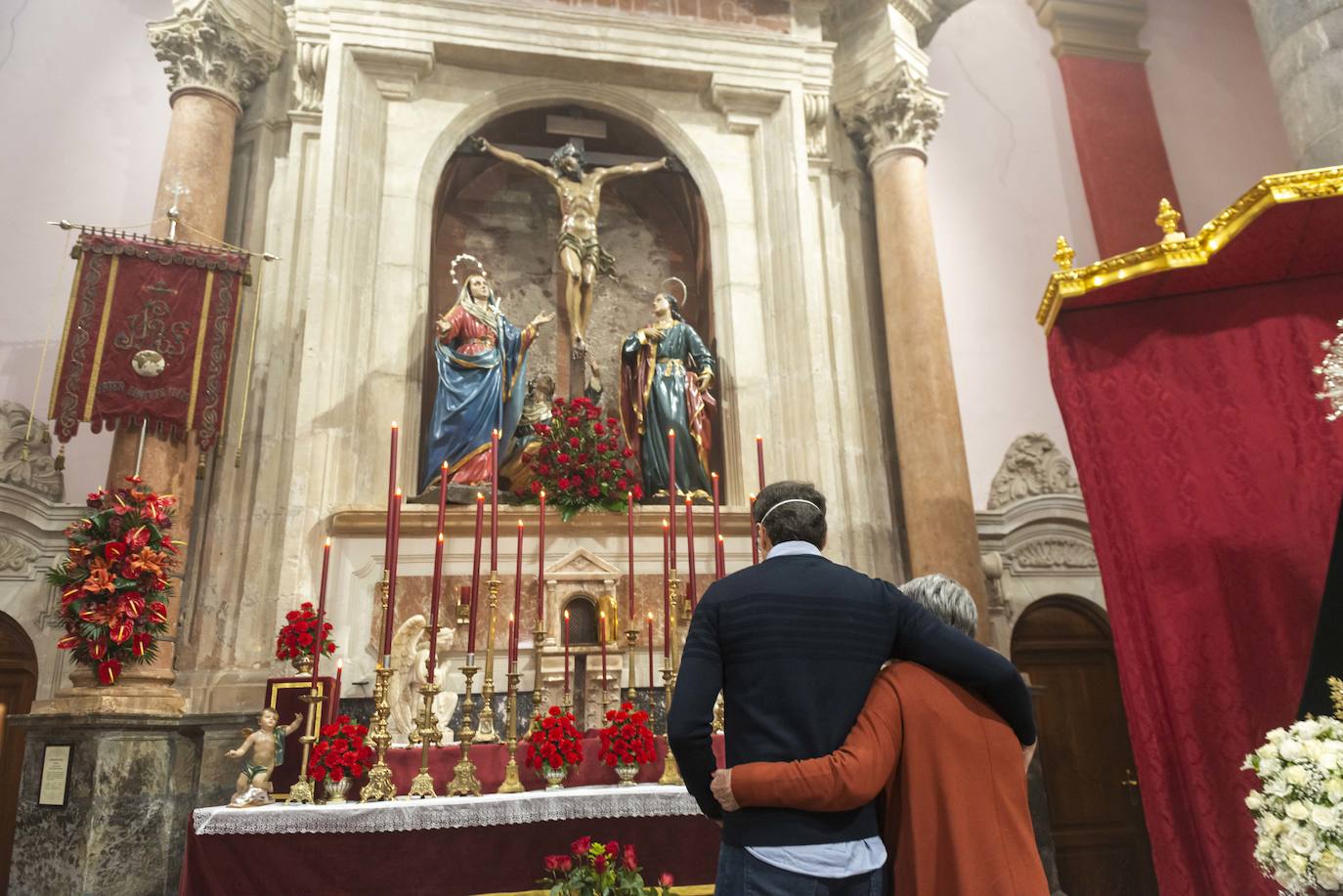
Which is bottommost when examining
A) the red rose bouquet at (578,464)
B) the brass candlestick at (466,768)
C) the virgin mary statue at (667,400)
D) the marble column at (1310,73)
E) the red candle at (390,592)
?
the brass candlestick at (466,768)

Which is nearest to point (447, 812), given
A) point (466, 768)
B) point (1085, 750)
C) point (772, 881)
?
point (466, 768)

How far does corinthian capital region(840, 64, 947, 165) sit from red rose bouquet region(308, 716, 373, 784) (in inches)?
244

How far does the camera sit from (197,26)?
6914 mm

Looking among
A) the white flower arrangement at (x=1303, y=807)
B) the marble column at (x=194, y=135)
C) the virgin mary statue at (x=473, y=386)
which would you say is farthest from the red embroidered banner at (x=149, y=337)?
the white flower arrangement at (x=1303, y=807)

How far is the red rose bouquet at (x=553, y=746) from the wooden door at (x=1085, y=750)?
4450mm

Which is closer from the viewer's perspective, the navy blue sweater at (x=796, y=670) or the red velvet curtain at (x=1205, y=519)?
the navy blue sweater at (x=796, y=670)

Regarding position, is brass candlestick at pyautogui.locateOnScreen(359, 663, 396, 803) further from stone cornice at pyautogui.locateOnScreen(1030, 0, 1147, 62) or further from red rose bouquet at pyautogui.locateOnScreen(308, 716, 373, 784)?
stone cornice at pyautogui.locateOnScreen(1030, 0, 1147, 62)

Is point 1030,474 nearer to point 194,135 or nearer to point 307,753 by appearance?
point 307,753

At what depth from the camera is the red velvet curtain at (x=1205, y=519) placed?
413cm

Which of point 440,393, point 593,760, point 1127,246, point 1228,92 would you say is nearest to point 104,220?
point 440,393

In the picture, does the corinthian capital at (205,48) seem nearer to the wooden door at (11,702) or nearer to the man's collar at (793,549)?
the wooden door at (11,702)

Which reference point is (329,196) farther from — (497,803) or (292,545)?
(497,803)

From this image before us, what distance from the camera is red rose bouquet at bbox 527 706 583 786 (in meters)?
3.90

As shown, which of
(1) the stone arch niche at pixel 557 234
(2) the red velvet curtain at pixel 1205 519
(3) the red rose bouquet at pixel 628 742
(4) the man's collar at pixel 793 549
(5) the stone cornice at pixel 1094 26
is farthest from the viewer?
(5) the stone cornice at pixel 1094 26
